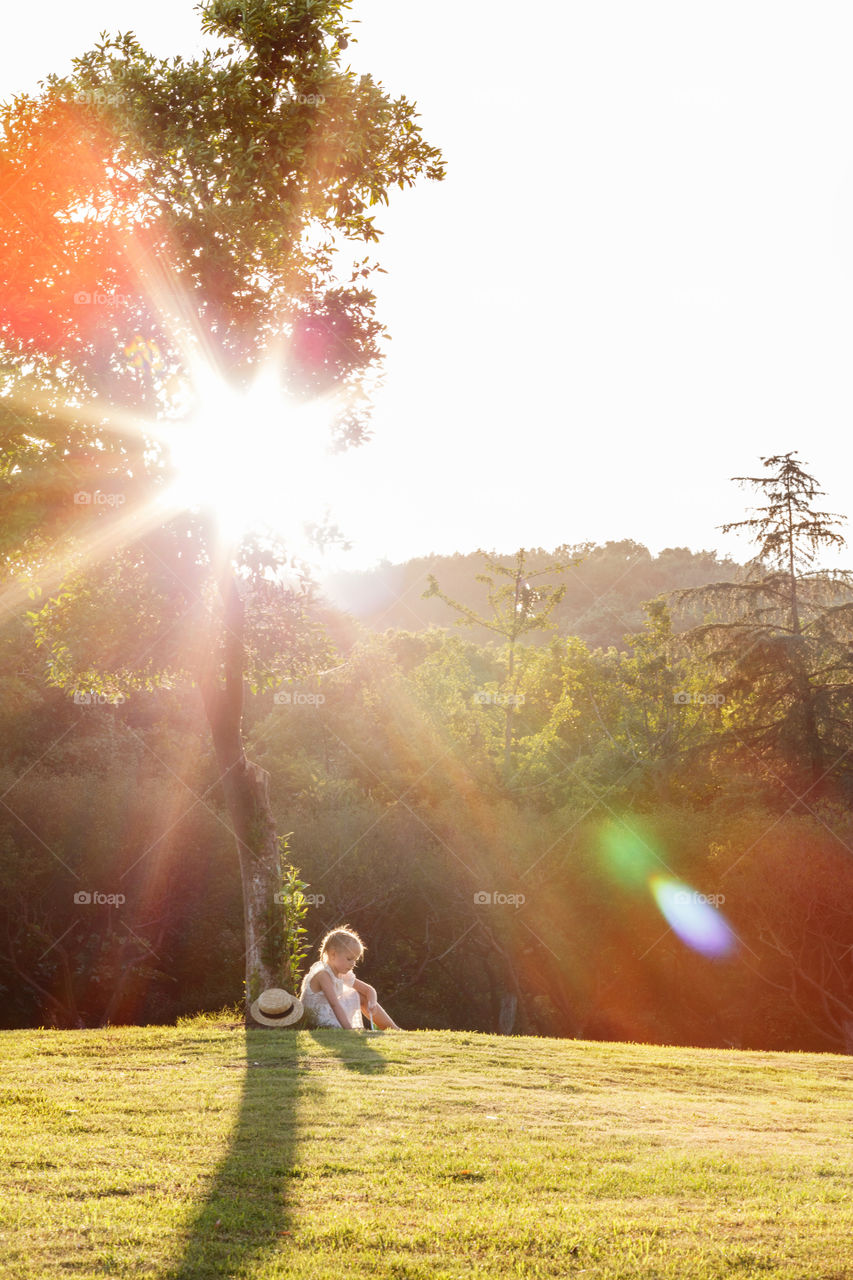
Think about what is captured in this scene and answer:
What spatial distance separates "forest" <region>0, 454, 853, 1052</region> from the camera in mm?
31234

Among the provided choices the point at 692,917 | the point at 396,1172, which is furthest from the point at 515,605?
the point at 396,1172

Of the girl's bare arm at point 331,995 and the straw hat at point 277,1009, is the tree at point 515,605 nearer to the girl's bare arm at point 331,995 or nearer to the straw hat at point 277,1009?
the straw hat at point 277,1009

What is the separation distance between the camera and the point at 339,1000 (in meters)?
Result: 11.7

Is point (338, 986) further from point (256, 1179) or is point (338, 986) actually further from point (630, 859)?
point (630, 859)

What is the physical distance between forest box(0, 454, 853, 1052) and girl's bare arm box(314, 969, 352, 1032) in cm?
1788

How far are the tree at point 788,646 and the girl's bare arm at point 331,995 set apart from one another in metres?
22.5

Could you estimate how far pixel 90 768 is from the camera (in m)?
36.2

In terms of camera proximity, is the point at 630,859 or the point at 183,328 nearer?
the point at 183,328

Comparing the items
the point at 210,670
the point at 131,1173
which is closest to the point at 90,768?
the point at 210,670

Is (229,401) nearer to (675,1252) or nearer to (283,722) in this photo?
(675,1252)

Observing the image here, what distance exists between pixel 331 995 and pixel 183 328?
351 inches

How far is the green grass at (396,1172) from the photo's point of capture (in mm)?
4070

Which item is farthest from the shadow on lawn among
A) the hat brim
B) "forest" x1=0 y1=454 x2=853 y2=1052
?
"forest" x1=0 y1=454 x2=853 y2=1052

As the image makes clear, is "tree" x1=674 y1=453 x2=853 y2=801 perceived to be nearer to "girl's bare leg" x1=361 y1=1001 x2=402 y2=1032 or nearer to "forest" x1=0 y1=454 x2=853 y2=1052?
"forest" x1=0 y1=454 x2=853 y2=1052
